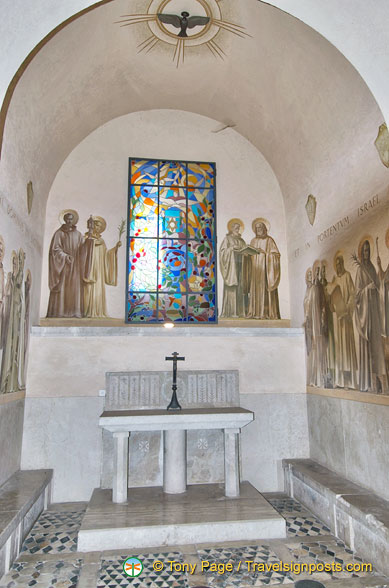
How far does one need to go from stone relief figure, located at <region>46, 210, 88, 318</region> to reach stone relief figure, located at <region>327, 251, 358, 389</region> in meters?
3.74

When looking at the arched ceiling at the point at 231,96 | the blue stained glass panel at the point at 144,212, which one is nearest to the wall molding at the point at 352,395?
the arched ceiling at the point at 231,96

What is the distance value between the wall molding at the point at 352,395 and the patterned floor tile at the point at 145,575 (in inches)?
96.9

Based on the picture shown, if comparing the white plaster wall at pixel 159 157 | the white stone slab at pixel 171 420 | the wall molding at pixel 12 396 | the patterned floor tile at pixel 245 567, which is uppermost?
the white plaster wall at pixel 159 157

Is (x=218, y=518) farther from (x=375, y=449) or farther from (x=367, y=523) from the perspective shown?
(x=375, y=449)

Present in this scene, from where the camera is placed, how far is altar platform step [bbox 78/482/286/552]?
4.13 metres

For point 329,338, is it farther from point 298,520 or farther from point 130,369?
point 130,369

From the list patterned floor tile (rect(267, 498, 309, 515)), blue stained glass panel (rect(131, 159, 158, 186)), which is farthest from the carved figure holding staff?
patterned floor tile (rect(267, 498, 309, 515))

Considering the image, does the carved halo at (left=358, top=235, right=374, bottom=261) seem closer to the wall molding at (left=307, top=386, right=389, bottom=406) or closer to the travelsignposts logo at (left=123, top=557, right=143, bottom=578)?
the wall molding at (left=307, top=386, right=389, bottom=406)

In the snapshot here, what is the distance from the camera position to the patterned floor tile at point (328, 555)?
3.60 m

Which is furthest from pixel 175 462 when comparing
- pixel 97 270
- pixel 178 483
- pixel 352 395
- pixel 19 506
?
pixel 97 270

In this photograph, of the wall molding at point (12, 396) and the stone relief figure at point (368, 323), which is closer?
the stone relief figure at point (368, 323)

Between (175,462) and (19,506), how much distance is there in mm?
1788

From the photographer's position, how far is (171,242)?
7109 millimetres

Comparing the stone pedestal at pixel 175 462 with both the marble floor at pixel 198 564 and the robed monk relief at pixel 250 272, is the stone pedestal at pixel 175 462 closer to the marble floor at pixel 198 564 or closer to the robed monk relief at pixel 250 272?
the marble floor at pixel 198 564
